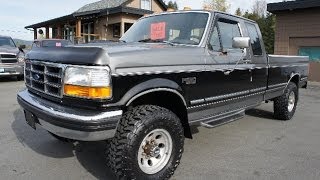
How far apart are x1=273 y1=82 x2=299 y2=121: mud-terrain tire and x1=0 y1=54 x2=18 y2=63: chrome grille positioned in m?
10.8

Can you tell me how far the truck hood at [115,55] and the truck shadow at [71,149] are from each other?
1414mm

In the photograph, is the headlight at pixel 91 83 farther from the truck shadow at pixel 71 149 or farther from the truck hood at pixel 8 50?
the truck hood at pixel 8 50

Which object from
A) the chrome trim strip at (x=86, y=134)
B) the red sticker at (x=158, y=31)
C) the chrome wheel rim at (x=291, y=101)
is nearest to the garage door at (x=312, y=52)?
the chrome wheel rim at (x=291, y=101)

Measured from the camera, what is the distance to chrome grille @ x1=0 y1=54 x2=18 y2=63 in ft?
47.6

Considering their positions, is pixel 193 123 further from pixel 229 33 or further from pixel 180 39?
pixel 229 33

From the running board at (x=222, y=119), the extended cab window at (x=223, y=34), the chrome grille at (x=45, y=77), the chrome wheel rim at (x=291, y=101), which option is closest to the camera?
the chrome grille at (x=45, y=77)

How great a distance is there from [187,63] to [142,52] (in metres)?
0.72

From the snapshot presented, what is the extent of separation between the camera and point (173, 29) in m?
5.24

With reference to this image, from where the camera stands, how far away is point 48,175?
14.6 feet

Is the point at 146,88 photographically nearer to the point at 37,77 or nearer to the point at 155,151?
the point at 155,151

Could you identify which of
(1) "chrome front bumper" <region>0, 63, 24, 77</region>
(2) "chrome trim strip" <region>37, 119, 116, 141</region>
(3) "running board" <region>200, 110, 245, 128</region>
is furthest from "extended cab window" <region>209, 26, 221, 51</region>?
(1) "chrome front bumper" <region>0, 63, 24, 77</region>

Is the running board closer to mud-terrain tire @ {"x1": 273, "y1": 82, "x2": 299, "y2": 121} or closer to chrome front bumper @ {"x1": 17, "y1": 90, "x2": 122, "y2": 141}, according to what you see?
chrome front bumper @ {"x1": 17, "y1": 90, "x2": 122, "y2": 141}

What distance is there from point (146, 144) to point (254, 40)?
10.6 ft

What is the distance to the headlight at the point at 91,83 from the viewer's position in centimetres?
367
